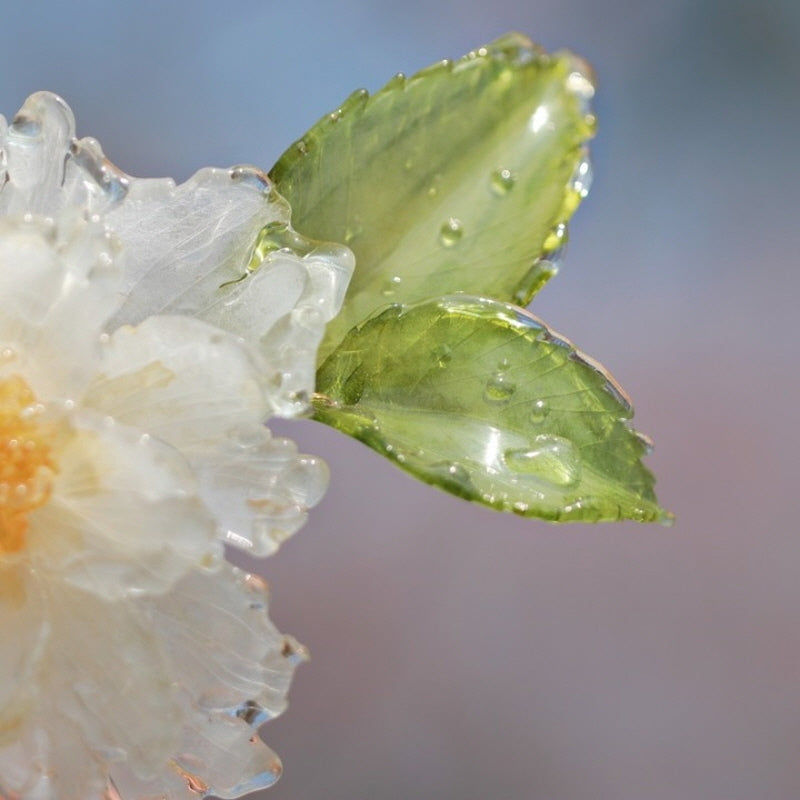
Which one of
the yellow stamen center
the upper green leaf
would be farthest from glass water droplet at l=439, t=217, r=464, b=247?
the yellow stamen center

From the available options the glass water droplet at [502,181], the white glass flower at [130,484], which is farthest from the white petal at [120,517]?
the glass water droplet at [502,181]

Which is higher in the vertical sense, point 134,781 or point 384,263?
point 384,263

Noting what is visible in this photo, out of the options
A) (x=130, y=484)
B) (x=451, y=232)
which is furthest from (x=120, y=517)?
(x=451, y=232)

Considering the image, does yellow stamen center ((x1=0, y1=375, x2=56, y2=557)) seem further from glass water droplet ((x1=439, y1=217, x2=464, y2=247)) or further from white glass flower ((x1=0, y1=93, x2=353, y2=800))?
glass water droplet ((x1=439, y1=217, x2=464, y2=247))

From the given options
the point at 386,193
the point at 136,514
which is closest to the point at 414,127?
the point at 386,193

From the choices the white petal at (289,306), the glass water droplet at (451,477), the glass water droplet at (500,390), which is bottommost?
the glass water droplet at (451,477)

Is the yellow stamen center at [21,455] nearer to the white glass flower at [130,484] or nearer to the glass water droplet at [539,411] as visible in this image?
the white glass flower at [130,484]

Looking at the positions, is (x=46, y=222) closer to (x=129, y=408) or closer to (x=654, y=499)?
(x=129, y=408)
